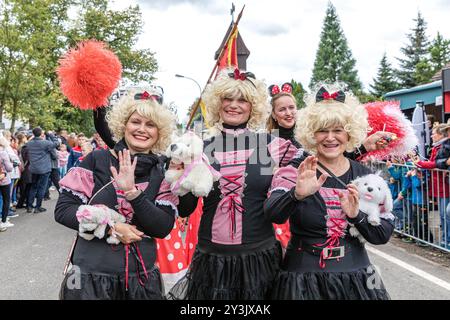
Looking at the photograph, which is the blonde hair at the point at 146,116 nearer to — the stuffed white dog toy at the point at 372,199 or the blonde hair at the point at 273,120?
the stuffed white dog toy at the point at 372,199

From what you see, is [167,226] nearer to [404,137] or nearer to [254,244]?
[254,244]

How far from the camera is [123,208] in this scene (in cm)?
228

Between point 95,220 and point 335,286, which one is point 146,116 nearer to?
point 95,220

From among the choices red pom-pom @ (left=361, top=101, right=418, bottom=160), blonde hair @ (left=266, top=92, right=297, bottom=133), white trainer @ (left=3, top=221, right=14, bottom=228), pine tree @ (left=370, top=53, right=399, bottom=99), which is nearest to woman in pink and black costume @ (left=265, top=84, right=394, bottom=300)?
red pom-pom @ (left=361, top=101, right=418, bottom=160)

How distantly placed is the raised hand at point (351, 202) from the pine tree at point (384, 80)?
4883cm

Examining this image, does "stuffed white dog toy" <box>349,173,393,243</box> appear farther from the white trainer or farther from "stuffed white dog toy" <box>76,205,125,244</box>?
the white trainer

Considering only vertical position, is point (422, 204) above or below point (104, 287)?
above

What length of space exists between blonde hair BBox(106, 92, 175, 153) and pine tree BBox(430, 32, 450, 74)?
152ft

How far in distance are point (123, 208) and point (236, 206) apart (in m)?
0.65

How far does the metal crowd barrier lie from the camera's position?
18.9 ft

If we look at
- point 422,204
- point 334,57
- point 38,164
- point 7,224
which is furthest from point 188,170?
point 334,57

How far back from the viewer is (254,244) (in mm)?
2508
